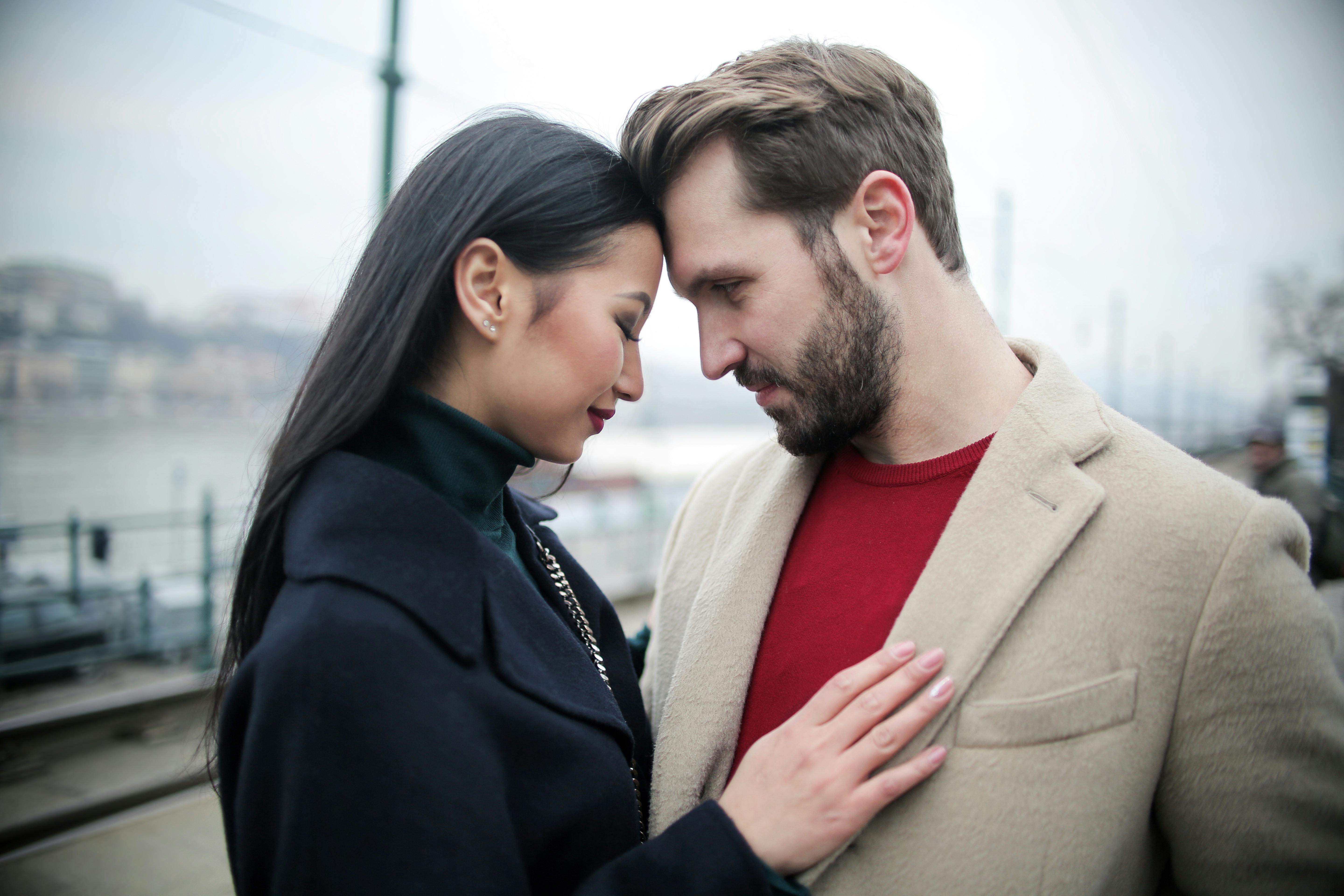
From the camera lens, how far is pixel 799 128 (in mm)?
1586

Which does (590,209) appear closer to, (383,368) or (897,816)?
(383,368)

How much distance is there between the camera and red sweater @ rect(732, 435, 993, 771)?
1.51m

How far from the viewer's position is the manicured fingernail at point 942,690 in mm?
1256

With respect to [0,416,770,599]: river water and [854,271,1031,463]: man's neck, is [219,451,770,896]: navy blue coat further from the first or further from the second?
[0,416,770,599]: river water

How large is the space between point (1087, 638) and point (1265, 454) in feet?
22.2

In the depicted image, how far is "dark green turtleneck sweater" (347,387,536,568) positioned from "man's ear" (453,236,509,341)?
16 centimetres

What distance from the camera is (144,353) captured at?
6.86 metres

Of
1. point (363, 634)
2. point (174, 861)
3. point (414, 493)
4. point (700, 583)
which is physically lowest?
point (174, 861)

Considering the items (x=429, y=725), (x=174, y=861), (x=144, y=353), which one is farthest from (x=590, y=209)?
(x=144, y=353)

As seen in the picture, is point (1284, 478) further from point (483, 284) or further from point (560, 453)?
point (483, 284)

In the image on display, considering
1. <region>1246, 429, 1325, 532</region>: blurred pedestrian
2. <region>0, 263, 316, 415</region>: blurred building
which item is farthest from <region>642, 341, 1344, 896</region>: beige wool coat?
<region>1246, 429, 1325, 532</region>: blurred pedestrian

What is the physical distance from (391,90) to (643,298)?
3014mm

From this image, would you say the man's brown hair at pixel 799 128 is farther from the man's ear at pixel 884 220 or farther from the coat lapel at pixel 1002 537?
the coat lapel at pixel 1002 537

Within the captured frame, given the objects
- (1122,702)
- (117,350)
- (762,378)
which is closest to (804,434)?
(762,378)
